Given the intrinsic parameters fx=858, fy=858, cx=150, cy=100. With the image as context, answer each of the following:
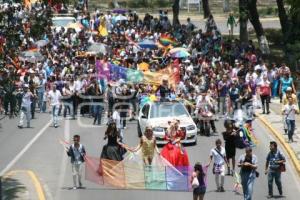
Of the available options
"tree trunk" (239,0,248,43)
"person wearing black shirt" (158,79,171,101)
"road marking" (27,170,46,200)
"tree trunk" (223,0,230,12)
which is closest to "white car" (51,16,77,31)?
"tree trunk" (239,0,248,43)

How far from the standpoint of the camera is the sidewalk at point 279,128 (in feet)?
88.8

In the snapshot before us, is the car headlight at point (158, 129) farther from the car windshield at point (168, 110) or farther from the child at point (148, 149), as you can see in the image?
the child at point (148, 149)

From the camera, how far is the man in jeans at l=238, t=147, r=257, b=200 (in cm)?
2050

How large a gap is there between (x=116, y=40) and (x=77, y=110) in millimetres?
14012

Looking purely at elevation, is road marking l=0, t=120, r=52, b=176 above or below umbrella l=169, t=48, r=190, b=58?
below

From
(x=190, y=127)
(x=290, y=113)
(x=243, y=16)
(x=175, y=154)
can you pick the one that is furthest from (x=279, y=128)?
(x=243, y=16)

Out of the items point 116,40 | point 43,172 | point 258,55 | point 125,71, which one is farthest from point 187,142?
point 116,40

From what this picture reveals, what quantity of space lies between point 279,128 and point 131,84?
319 inches

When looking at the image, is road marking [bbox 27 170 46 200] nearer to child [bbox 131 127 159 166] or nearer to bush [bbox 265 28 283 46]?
child [bbox 131 127 159 166]

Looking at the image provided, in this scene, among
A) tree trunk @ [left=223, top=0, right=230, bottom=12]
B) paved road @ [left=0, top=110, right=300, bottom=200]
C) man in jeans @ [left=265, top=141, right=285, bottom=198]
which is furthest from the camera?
tree trunk @ [left=223, top=0, right=230, bottom=12]

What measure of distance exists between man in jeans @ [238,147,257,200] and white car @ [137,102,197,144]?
6830 millimetres

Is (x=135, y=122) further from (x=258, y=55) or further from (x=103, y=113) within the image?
(x=258, y=55)

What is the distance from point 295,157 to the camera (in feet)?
86.9

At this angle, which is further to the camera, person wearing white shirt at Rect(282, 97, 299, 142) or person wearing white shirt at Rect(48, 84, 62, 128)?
person wearing white shirt at Rect(48, 84, 62, 128)
